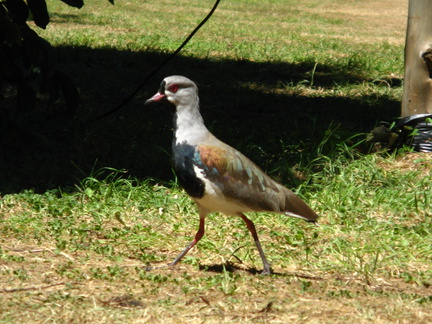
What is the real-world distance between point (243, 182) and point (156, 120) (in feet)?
9.84

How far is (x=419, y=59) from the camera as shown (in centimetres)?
625

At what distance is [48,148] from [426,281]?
3.22 metres

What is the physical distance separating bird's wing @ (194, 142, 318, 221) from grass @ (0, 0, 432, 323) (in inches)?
15.4

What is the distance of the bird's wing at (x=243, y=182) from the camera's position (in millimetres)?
3842

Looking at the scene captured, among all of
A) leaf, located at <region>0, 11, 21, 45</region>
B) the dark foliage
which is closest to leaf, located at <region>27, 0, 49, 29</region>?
the dark foliage

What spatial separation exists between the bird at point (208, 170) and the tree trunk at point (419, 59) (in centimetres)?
269

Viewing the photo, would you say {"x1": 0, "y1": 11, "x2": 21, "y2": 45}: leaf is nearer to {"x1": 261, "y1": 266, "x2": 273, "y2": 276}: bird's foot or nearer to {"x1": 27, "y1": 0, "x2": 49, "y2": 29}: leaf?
{"x1": 27, "y1": 0, "x2": 49, "y2": 29}: leaf

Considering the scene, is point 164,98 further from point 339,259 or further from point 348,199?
point 348,199

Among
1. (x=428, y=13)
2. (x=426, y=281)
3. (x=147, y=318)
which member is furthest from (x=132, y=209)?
(x=428, y=13)

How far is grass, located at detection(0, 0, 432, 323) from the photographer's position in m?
3.67

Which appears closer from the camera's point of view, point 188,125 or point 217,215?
point 188,125

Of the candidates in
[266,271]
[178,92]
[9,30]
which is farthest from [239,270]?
[9,30]

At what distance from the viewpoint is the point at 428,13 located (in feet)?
20.3

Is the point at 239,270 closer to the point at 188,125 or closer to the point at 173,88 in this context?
the point at 188,125
